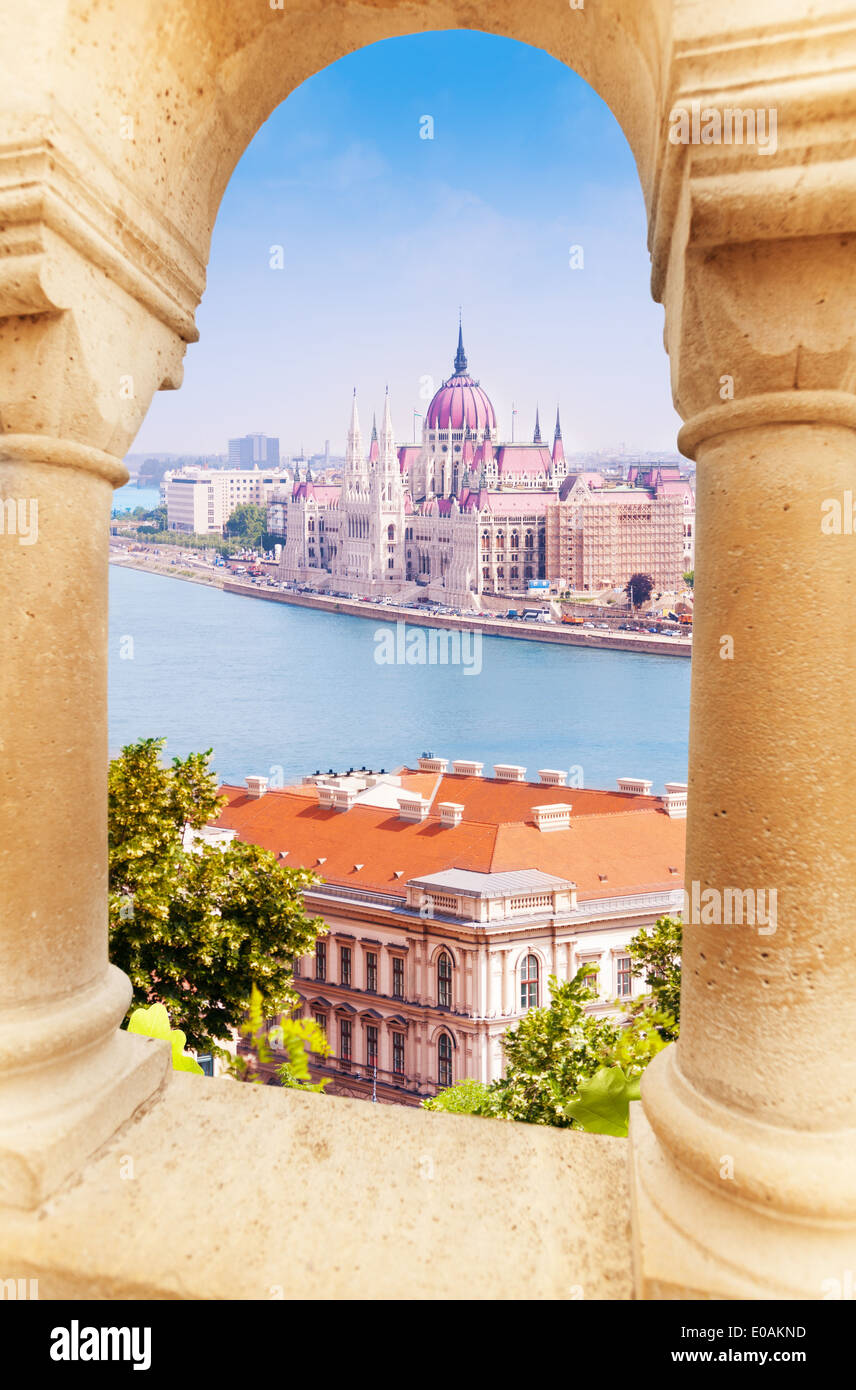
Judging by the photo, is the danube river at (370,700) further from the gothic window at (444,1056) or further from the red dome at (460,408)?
the red dome at (460,408)

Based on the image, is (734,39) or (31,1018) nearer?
(734,39)

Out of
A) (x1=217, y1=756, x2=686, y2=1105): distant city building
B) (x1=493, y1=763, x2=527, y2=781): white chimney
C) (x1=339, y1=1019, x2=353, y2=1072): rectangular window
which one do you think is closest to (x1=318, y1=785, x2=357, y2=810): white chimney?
(x1=217, y1=756, x2=686, y2=1105): distant city building

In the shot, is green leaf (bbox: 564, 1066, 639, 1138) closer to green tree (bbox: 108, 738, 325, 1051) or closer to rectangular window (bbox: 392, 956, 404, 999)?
green tree (bbox: 108, 738, 325, 1051)

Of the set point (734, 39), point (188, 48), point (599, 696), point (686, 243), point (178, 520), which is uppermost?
point (178, 520)

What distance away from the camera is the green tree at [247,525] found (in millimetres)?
83875

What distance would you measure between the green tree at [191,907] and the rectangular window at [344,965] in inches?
670

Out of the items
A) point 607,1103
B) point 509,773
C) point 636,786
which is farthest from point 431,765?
point 607,1103

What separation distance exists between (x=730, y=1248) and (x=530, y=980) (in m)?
22.4

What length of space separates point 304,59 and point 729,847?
148 cm

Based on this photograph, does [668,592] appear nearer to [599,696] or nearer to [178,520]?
[599,696]

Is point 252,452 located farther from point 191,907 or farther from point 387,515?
point 191,907

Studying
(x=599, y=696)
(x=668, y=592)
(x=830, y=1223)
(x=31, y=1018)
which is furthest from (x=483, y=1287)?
(x=668, y=592)

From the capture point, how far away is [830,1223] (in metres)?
1.29

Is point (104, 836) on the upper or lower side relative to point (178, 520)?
lower
